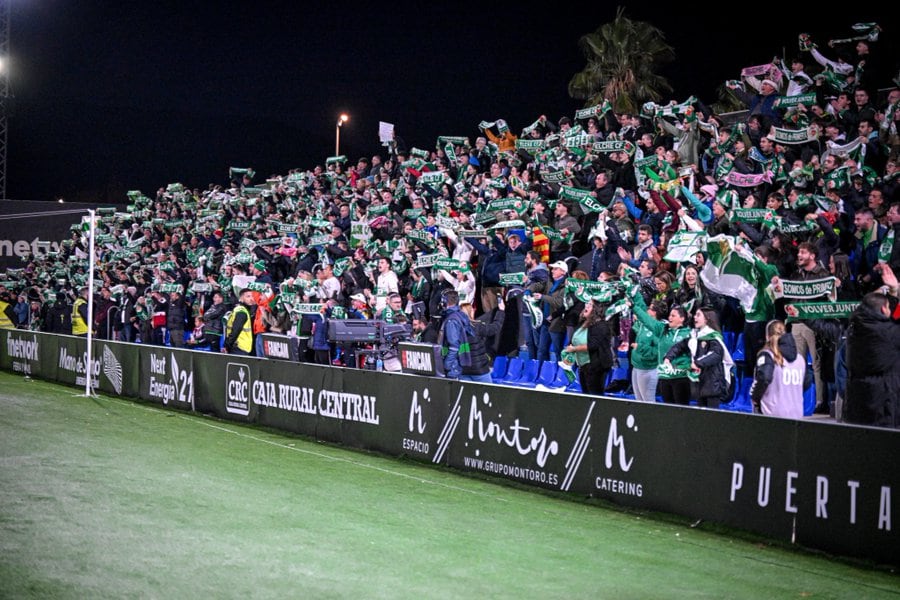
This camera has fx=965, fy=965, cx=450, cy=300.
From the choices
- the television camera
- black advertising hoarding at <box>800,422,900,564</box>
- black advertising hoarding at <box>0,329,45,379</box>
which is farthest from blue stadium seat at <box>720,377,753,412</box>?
black advertising hoarding at <box>0,329,45,379</box>

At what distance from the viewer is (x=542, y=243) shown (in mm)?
16672

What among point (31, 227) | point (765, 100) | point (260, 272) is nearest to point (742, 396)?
point (765, 100)

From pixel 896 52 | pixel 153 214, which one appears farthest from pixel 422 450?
pixel 153 214

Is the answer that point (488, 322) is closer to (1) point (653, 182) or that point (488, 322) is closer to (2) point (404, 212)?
(1) point (653, 182)

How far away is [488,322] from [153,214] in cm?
2091

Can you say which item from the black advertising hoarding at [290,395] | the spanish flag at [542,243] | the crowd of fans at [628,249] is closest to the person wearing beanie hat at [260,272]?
the crowd of fans at [628,249]

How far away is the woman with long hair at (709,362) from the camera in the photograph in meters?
11.3

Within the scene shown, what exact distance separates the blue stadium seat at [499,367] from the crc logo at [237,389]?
13.8ft

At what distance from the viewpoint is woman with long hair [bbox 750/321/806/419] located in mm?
10508

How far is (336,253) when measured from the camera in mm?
20953

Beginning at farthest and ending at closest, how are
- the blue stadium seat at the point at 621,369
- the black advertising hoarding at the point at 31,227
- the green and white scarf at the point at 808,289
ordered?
the black advertising hoarding at the point at 31,227 < the blue stadium seat at the point at 621,369 < the green and white scarf at the point at 808,289

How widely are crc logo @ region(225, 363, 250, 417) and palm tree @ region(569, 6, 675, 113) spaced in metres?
20.8

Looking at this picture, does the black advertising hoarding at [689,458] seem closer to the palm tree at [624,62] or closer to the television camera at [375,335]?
the television camera at [375,335]

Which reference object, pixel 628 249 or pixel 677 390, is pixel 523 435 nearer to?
pixel 677 390
